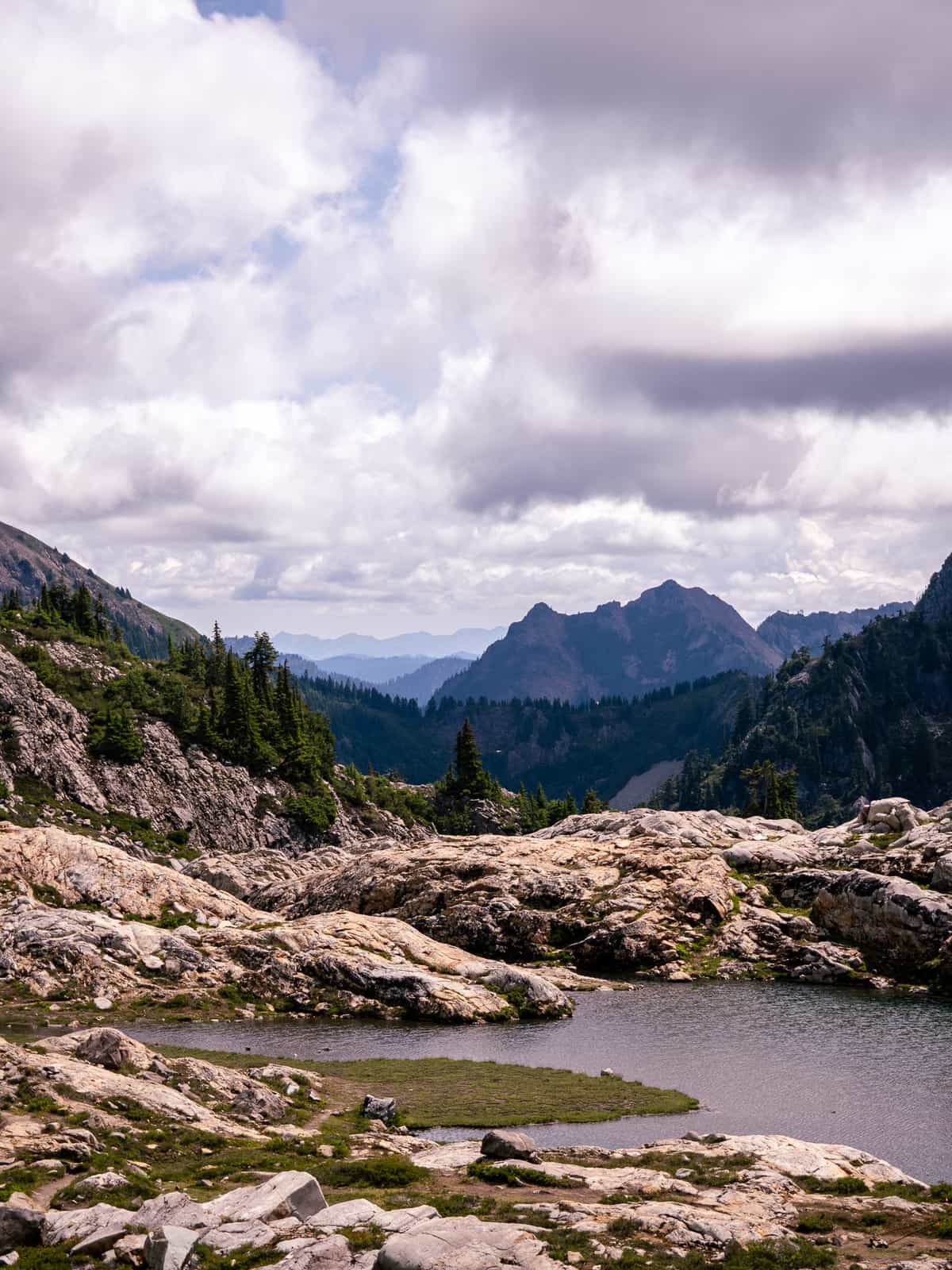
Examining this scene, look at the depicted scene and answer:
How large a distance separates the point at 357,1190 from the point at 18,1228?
1333cm

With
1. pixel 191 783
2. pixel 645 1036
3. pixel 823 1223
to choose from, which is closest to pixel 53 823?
pixel 191 783

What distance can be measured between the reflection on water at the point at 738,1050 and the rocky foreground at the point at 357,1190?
9.78 meters

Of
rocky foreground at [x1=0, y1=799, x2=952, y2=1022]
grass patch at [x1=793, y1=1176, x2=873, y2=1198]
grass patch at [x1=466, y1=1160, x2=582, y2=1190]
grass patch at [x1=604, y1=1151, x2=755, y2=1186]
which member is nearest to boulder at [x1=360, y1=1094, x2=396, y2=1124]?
grass patch at [x1=604, y1=1151, x2=755, y2=1186]

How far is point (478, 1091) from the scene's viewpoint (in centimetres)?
6462

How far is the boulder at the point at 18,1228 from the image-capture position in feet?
98.2

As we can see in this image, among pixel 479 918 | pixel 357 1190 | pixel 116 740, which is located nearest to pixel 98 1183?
pixel 357 1190

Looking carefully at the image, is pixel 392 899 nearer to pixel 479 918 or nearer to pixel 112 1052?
pixel 479 918

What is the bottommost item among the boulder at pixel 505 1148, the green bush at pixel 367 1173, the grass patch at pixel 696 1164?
the grass patch at pixel 696 1164

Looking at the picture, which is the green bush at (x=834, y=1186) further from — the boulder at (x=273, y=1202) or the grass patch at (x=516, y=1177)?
the boulder at (x=273, y=1202)

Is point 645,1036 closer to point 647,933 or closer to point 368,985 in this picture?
point 368,985

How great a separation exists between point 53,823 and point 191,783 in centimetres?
3192

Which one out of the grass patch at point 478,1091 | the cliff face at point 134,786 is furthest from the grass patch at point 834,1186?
the cliff face at point 134,786

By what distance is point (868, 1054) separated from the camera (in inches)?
3120

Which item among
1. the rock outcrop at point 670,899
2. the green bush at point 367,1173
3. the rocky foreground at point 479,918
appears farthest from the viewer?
the rock outcrop at point 670,899
